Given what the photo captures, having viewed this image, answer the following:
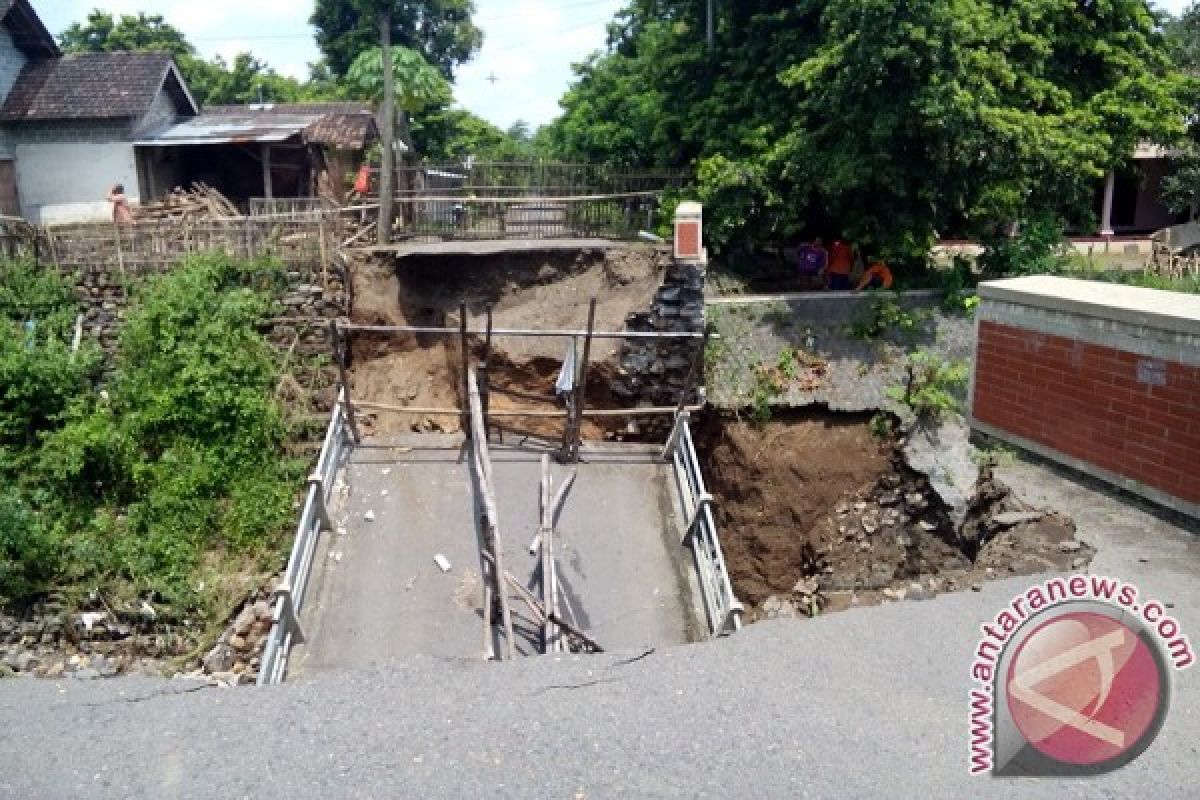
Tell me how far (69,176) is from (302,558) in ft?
50.3

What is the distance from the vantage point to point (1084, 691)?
451 cm

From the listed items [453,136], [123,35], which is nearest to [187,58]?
[123,35]

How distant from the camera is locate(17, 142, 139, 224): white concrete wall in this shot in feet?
65.1

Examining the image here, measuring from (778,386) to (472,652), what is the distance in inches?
274

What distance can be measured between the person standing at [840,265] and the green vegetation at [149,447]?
8.83 meters

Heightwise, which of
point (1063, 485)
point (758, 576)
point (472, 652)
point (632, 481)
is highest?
point (1063, 485)

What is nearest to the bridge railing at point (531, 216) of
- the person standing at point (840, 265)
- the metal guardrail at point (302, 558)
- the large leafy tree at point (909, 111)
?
the large leafy tree at point (909, 111)

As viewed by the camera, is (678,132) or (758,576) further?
(678,132)

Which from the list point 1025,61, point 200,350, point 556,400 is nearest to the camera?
point 200,350

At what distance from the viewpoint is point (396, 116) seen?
21.7m

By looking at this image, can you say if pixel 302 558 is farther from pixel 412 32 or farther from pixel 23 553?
pixel 412 32

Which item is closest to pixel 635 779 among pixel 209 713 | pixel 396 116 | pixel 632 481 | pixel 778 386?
pixel 209 713

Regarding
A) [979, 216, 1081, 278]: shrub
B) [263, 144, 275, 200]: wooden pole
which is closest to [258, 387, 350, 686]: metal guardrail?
[979, 216, 1081, 278]: shrub

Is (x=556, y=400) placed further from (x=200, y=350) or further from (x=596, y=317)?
(x=200, y=350)
